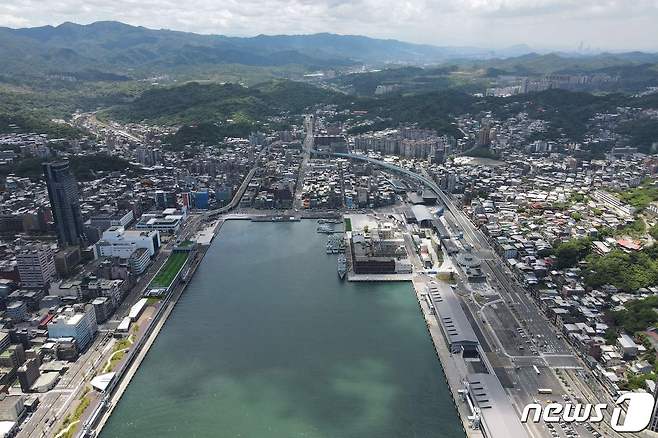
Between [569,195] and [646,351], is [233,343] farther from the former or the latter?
[569,195]

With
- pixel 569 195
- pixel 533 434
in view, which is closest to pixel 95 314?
pixel 533 434

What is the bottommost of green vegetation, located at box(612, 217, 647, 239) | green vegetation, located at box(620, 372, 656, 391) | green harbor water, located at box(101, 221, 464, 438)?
green harbor water, located at box(101, 221, 464, 438)

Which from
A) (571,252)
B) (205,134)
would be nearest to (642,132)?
(571,252)

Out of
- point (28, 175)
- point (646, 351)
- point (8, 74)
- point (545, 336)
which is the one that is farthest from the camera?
point (8, 74)

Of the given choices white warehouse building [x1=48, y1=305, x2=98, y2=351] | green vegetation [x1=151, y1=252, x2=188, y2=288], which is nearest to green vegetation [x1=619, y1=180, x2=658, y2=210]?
green vegetation [x1=151, y1=252, x2=188, y2=288]

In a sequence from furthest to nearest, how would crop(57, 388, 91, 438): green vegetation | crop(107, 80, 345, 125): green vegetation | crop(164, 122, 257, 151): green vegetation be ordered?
crop(107, 80, 345, 125): green vegetation < crop(164, 122, 257, 151): green vegetation < crop(57, 388, 91, 438): green vegetation

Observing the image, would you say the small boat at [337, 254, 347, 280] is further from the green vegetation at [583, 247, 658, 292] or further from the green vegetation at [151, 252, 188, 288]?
the green vegetation at [583, 247, 658, 292]

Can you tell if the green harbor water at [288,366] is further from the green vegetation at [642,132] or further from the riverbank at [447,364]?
the green vegetation at [642,132]
